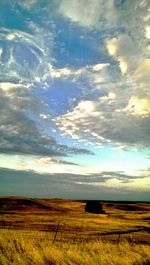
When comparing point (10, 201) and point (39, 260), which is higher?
point (10, 201)

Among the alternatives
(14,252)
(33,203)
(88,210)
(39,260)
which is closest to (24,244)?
(14,252)

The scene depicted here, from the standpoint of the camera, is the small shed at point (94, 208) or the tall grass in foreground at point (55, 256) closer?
the tall grass in foreground at point (55, 256)

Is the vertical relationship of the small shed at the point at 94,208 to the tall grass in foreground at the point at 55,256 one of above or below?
above

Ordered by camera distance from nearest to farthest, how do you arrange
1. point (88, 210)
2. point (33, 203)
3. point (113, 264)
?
point (113, 264)
point (88, 210)
point (33, 203)

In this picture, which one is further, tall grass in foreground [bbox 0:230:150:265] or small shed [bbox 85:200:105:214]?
small shed [bbox 85:200:105:214]

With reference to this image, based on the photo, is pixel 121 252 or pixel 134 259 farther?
pixel 121 252

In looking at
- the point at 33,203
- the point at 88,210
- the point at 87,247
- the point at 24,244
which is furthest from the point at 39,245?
the point at 33,203

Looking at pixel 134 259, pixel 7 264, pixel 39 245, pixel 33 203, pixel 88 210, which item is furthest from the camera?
pixel 33 203

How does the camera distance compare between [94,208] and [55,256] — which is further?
[94,208]

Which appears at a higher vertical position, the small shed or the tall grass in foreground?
the small shed

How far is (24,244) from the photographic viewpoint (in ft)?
53.4

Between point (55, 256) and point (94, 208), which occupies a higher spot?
point (94, 208)

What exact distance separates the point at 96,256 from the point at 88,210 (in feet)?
224

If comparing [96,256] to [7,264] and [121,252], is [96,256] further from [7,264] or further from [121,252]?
[7,264]
